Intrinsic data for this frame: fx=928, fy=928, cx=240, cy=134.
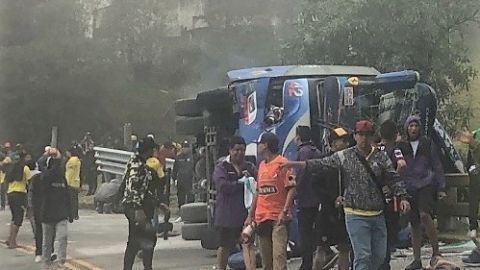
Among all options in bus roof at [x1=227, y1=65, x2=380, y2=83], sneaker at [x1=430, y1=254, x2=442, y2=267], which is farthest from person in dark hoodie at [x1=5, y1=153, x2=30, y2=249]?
sneaker at [x1=430, y1=254, x2=442, y2=267]

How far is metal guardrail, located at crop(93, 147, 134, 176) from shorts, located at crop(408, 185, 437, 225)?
34.9ft

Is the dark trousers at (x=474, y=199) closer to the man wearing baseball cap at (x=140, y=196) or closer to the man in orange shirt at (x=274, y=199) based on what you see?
the man in orange shirt at (x=274, y=199)

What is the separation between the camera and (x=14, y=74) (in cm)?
2052

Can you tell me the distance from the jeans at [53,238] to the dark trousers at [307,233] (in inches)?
113

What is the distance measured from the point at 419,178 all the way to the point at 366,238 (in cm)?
169

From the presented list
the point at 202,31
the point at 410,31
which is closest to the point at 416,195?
the point at 410,31

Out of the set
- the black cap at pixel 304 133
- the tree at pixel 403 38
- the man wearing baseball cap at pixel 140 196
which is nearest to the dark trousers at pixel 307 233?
the black cap at pixel 304 133

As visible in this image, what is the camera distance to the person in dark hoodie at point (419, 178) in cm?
796

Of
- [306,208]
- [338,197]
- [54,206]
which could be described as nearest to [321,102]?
[306,208]

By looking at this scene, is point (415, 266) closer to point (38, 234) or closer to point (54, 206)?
point (54, 206)

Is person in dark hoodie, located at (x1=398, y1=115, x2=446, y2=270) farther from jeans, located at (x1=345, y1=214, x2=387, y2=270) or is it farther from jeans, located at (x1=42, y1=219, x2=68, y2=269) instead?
jeans, located at (x1=42, y1=219, x2=68, y2=269)

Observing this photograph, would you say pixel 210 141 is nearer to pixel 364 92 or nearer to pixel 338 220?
pixel 364 92

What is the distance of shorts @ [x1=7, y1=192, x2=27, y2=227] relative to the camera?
40.8ft

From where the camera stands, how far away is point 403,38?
505 inches
